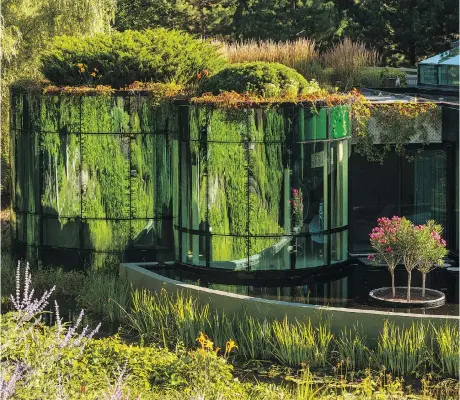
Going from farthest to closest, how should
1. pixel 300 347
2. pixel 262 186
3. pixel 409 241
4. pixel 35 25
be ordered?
pixel 35 25 → pixel 262 186 → pixel 409 241 → pixel 300 347

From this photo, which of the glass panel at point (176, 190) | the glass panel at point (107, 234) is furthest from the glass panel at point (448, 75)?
the glass panel at point (107, 234)

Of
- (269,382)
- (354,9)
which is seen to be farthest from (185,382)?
(354,9)

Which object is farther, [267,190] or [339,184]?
[339,184]

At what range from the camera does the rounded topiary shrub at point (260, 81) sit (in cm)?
1855

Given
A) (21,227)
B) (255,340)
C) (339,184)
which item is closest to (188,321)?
(255,340)

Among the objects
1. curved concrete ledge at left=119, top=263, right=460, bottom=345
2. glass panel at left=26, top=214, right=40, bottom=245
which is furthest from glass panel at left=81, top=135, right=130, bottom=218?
curved concrete ledge at left=119, top=263, right=460, bottom=345

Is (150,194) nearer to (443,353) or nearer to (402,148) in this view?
(402,148)

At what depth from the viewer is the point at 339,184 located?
18.9m

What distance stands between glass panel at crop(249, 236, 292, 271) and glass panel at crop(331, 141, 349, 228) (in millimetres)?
1006

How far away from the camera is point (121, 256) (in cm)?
2002

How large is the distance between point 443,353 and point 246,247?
4825mm

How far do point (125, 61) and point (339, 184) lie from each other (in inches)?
189

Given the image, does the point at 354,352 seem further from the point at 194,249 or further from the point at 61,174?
the point at 61,174

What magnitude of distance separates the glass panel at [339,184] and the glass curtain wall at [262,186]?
0.02 meters
